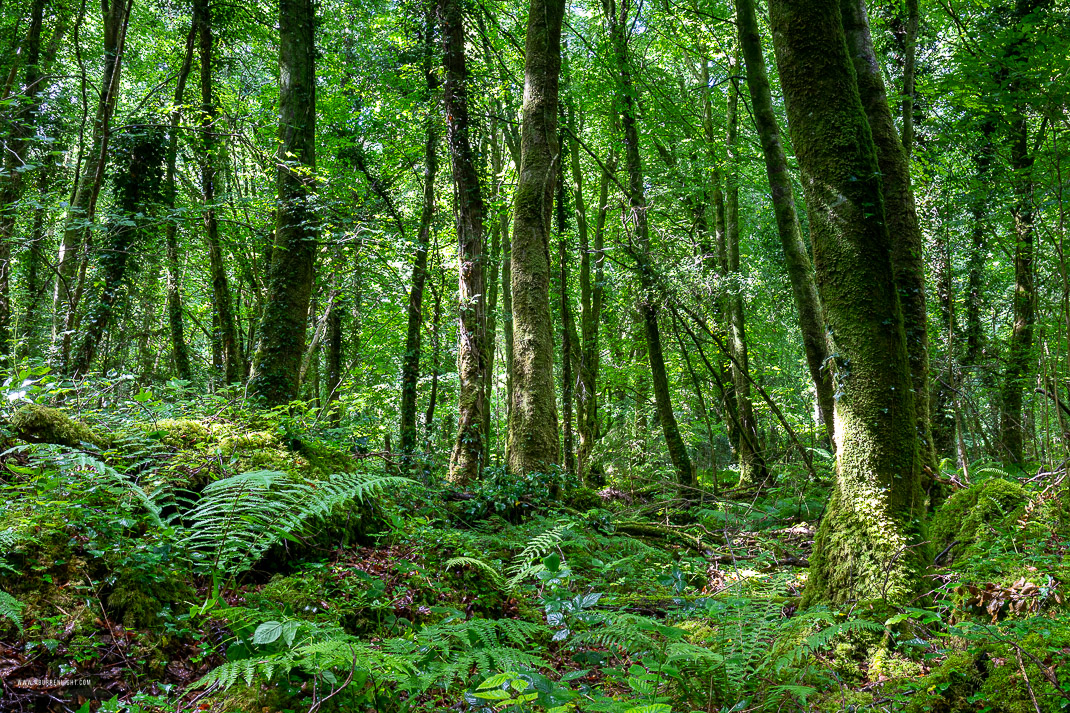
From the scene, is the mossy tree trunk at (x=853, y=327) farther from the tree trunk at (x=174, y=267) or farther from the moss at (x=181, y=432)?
the tree trunk at (x=174, y=267)

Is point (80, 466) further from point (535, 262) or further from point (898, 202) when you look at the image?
point (898, 202)

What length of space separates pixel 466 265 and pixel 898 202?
18.2ft

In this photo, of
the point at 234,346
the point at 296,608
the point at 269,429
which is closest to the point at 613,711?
the point at 296,608

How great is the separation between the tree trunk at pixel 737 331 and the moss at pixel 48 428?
29.7 feet

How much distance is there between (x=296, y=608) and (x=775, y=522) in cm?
611

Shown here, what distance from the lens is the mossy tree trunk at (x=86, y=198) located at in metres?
7.74

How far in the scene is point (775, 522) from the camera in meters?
7.23

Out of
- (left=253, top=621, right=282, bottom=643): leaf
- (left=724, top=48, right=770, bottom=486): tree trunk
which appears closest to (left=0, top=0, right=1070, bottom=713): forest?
(left=253, top=621, right=282, bottom=643): leaf

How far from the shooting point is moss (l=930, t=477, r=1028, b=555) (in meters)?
3.73

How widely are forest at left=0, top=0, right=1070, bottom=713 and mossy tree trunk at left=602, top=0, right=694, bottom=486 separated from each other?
0.30 feet

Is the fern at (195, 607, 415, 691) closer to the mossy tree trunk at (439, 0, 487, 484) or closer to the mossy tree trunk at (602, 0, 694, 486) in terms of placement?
the mossy tree trunk at (439, 0, 487, 484)

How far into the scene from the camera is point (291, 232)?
325 inches

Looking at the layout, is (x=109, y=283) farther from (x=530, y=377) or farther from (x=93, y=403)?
(x=530, y=377)

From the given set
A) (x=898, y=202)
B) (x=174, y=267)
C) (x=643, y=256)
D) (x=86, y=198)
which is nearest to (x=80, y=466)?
(x=898, y=202)
